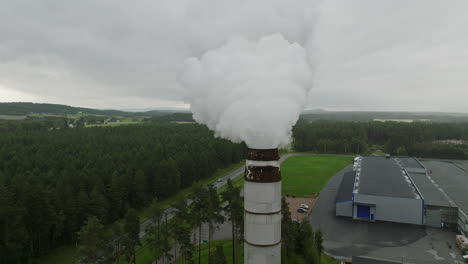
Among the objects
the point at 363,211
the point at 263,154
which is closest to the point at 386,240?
the point at 363,211

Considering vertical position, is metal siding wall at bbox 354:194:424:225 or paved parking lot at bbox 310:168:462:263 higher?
metal siding wall at bbox 354:194:424:225

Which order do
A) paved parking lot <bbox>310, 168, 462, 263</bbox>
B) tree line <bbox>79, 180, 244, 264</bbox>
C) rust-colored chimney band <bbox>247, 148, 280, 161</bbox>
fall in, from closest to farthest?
rust-colored chimney band <bbox>247, 148, 280, 161</bbox> < tree line <bbox>79, 180, 244, 264</bbox> < paved parking lot <bbox>310, 168, 462, 263</bbox>

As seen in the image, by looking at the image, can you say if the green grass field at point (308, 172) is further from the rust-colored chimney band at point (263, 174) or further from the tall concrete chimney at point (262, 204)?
the rust-colored chimney band at point (263, 174)

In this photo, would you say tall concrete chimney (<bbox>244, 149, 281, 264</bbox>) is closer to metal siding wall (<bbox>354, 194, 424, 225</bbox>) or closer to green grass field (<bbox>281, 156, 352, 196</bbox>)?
metal siding wall (<bbox>354, 194, 424, 225</bbox>)

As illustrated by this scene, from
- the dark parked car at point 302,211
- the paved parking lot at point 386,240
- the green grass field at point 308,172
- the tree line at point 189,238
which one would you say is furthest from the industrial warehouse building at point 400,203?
the tree line at point 189,238

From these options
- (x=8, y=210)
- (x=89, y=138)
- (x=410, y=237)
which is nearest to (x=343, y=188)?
(x=410, y=237)

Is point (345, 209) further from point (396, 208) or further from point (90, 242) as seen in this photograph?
point (90, 242)

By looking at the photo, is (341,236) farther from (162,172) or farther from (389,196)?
(162,172)

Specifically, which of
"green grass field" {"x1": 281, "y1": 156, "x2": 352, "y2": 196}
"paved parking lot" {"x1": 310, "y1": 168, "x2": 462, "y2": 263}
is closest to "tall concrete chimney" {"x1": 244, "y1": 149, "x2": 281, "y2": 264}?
"paved parking lot" {"x1": 310, "y1": 168, "x2": 462, "y2": 263}
